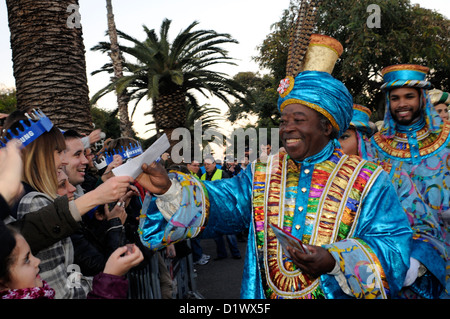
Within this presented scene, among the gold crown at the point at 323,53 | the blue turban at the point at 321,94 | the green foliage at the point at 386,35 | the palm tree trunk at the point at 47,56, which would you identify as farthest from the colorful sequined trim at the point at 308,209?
the green foliage at the point at 386,35

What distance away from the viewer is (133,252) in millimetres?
2145

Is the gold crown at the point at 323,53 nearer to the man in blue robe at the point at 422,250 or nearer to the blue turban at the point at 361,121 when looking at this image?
the man in blue robe at the point at 422,250

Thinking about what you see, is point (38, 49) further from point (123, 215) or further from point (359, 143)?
point (359, 143)

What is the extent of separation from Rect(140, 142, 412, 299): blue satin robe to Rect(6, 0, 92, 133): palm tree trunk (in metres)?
3.16

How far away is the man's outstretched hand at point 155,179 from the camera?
1945mm

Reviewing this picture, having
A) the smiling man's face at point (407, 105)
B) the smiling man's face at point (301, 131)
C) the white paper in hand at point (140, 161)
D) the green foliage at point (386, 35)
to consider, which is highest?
the green foliage at point (386, 35)

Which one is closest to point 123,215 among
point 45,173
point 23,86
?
point 45,173

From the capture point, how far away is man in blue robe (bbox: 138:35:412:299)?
1.87m

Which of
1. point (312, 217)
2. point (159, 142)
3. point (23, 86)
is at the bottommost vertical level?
point (312, 217)

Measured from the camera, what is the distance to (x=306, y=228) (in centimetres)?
206

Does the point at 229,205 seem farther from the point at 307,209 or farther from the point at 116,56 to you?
the point at 116,56

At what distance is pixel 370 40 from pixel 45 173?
589 inches

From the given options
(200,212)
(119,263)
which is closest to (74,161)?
(119,263)

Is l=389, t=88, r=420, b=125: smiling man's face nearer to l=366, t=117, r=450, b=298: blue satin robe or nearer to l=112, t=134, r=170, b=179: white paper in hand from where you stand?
l=366, t=117, r=450, b=298: blue satin robe
